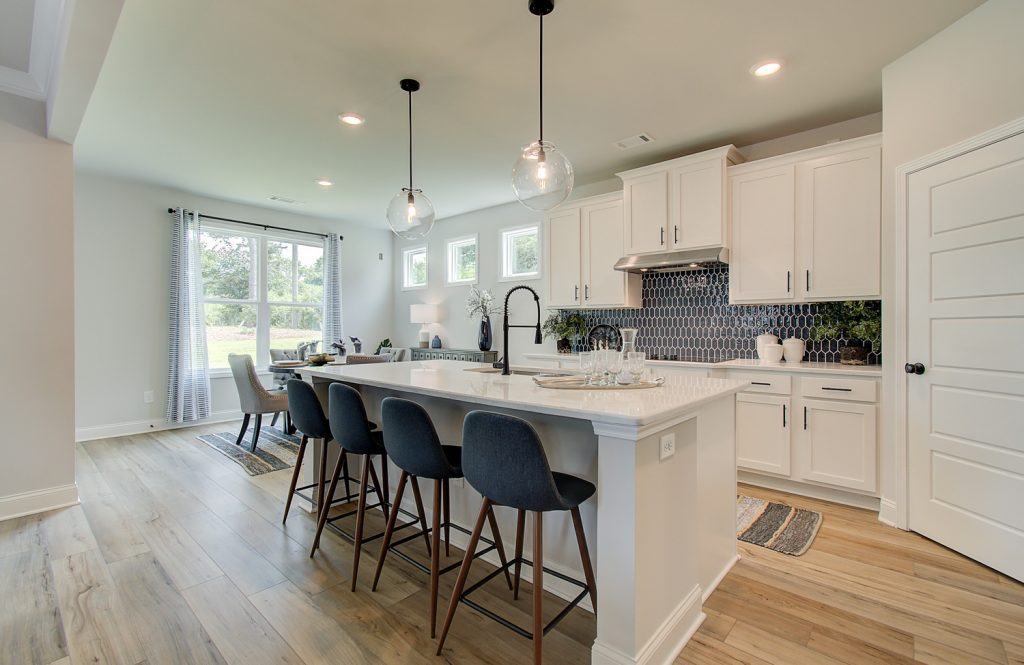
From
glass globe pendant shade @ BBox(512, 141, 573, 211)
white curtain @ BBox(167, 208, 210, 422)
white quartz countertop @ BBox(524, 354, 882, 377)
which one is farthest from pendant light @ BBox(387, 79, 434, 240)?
white curtain @ BBox(167, 208, 210, 422)

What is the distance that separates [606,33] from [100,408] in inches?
244

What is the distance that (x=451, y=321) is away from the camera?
22.6 feet

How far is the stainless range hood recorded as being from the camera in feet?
12.6

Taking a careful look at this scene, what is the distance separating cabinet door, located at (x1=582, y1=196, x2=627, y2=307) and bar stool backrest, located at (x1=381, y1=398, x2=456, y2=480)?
3.10 metres

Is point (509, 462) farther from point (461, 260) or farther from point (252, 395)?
point (461, 260)

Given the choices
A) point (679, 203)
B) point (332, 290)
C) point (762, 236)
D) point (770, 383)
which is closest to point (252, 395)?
point (332, 290)

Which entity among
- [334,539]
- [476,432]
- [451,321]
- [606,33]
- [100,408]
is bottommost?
[334,539]

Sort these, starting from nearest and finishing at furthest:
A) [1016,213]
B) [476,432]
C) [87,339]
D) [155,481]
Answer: [476,432], [1016,213], [155,481], [87,339]

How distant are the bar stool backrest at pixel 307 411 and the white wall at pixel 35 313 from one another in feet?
6.19

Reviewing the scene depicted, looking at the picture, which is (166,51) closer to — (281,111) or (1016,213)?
(281,111)

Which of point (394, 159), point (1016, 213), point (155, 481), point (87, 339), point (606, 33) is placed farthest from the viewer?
point (87, 339)

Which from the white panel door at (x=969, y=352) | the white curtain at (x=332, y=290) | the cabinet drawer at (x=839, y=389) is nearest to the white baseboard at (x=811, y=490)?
the white panel door at (x=969, y=352)

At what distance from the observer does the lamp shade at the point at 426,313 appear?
6.85m

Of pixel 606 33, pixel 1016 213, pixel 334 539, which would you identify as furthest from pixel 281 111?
pixel 1016 213
